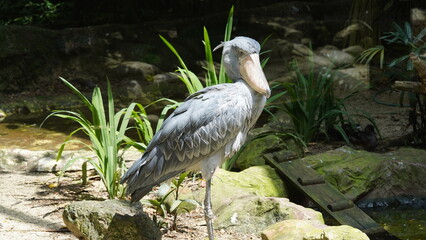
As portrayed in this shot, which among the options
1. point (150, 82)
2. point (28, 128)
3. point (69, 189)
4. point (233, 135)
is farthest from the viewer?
point (150, 82)

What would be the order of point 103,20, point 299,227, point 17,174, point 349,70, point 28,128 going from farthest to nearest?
point 103,20 < point 349,70 < point 28,128 < point 17,174 < point 299,227

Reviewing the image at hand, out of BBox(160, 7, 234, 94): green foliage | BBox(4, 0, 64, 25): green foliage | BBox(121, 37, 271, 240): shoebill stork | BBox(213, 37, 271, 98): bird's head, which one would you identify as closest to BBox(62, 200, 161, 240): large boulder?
BBox(121, 37, 271, 240): shoebill stork

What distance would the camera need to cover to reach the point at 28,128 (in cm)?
742

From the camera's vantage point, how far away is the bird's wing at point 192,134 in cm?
363

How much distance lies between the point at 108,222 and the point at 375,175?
7.82ft

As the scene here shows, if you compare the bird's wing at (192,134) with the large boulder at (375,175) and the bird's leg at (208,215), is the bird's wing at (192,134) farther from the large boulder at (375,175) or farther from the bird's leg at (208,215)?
the large boulder at (375,175)

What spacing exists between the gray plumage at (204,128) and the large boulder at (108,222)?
14 cm

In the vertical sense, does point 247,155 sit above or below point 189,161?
below

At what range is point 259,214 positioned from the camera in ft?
13.2

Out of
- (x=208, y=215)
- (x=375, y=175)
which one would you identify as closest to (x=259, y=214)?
(x=208, y=215)

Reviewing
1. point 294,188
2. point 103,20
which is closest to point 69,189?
point 294,188

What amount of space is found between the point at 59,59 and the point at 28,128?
2491 mm

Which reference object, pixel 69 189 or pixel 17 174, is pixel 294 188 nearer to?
pixel 69 189

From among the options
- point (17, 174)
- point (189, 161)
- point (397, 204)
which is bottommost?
point (397, 204)
